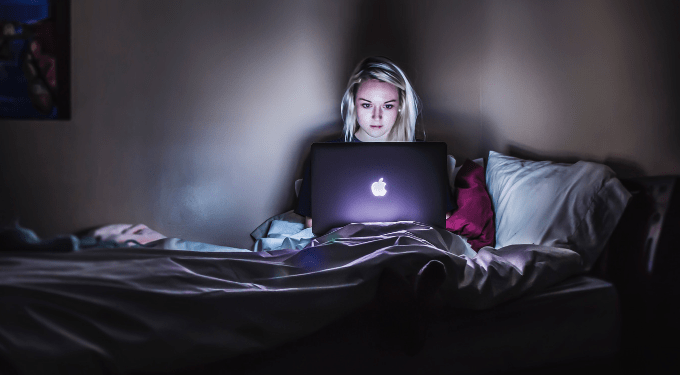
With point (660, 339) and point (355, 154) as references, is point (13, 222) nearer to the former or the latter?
point (355, 154)

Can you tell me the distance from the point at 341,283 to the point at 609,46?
3.73ft

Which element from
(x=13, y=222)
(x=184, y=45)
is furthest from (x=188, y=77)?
(x=13, y=222)

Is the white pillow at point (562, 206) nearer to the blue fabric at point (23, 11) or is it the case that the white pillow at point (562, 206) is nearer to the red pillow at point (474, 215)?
the red pillow at point (474, 215)

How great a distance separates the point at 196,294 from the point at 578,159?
1289 millimetres

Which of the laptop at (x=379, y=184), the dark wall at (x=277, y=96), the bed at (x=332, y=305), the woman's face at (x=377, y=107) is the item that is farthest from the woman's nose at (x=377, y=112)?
the bed at (x=332, y=305)

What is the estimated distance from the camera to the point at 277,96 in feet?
6.98

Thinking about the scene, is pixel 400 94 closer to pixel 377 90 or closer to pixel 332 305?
pixel 377 90

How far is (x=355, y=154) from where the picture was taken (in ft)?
4.34

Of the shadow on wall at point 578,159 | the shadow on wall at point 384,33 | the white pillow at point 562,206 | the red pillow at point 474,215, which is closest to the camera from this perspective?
the white pillow at point 562,206

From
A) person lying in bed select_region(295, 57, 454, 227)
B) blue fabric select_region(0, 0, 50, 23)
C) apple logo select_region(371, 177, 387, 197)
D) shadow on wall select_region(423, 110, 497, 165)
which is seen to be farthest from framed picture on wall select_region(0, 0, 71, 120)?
shadow on wall select_region(423, 110, 497, 165)

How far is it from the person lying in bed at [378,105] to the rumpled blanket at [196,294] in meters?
1.02

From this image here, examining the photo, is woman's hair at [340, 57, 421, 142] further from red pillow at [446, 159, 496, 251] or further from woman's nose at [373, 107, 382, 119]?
red pillow at [446, 159, 496, 251]

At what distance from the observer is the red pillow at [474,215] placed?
4.99 feet

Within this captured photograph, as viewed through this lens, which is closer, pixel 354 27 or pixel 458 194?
pixel 458 194
